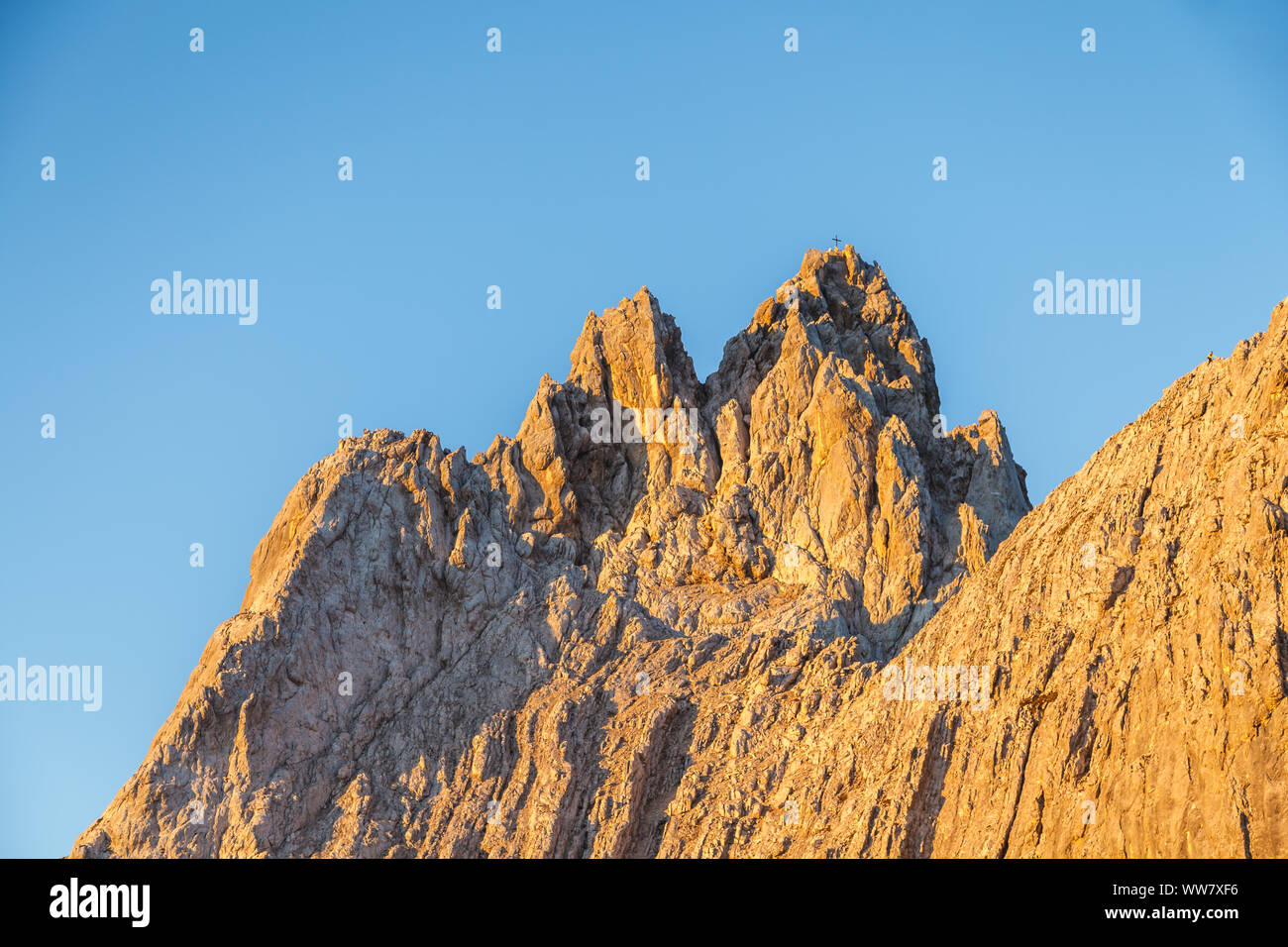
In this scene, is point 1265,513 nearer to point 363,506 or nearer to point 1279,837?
point 1279,837

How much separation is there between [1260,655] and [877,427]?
3658cm

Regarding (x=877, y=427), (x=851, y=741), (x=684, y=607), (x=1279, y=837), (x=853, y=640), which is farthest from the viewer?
(x=877, y=427)

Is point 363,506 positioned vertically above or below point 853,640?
above

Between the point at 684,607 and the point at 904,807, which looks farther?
the point at 684,607

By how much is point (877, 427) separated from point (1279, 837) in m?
41.6

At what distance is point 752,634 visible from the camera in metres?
90.8

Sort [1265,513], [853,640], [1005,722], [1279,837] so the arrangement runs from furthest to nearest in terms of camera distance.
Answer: [853,640]
[1005,722]
[1265,513]
[1279,837]

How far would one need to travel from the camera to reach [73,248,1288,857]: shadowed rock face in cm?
7081

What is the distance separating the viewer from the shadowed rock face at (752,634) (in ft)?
232
